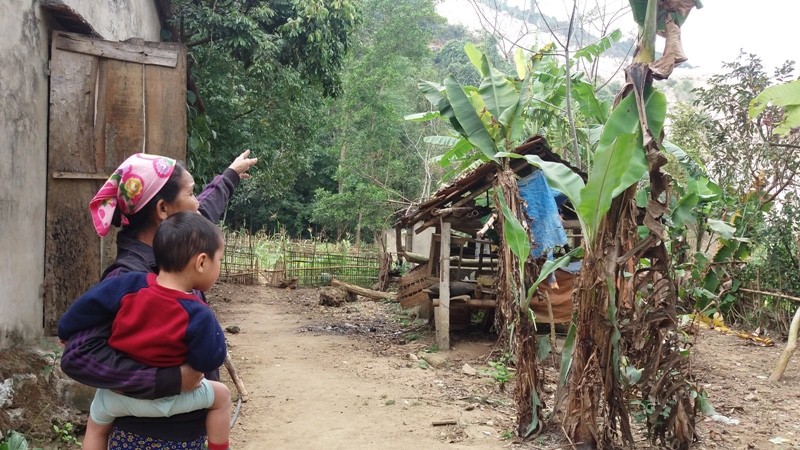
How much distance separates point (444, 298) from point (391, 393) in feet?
8.08

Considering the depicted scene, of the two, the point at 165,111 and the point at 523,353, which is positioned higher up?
the point at 165,111

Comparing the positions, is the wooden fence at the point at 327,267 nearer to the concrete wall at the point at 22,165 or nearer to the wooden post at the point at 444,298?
the wooden post at the point at 444,298

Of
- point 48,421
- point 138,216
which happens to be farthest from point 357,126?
point 138,216

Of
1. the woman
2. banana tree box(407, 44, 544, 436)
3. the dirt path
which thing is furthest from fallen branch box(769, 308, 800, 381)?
the woman

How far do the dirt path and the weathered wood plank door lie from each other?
5.87ft

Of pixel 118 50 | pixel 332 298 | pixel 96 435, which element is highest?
pixel 118 50

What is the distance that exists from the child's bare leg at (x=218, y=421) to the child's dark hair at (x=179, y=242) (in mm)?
399

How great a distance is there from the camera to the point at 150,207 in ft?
6.00

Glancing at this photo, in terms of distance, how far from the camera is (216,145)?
1005cm

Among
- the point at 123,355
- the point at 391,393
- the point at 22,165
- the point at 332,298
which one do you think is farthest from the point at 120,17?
the point at 332,298

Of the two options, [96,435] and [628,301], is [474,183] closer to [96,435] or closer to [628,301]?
[628,301]

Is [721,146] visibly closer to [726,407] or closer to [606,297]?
[726,407]

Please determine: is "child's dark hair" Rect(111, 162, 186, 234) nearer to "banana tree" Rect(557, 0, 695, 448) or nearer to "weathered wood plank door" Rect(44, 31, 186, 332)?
"weathered wood plank door" Rect(44, 31, 186, 332)

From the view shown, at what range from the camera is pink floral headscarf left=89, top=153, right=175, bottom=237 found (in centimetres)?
179
